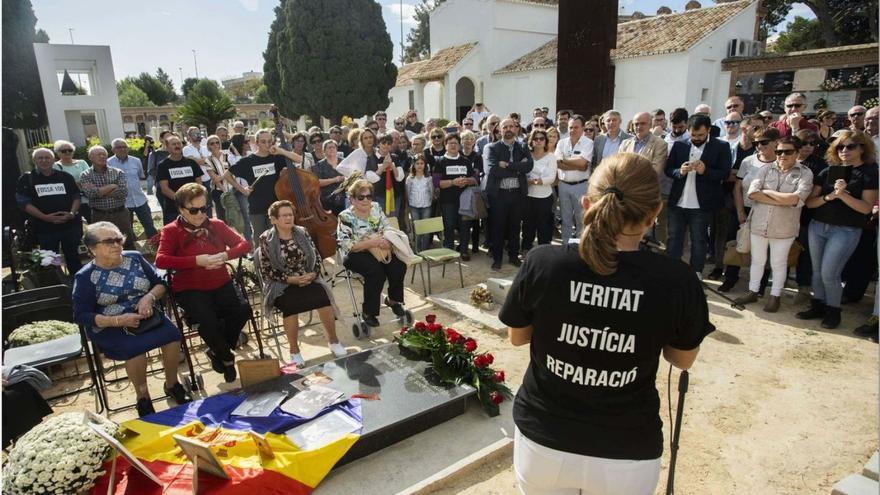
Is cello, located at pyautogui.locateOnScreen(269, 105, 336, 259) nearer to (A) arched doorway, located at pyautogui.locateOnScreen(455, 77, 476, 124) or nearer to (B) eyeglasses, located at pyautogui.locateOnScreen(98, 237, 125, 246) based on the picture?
(B) eyeglasses, located at pyautogui.locateOnScreen(98, 237, 125, 246)

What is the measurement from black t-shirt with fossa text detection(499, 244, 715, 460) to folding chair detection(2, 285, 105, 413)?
3.72 metres

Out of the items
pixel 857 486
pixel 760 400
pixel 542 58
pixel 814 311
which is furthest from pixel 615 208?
pixel 542 58

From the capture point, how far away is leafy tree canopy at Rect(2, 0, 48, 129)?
67.8 ft

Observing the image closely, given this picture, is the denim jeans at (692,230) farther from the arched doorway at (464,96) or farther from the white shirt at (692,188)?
the arched doorway at (464,96)

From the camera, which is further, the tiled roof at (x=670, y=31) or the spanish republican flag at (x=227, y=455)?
the tiled roof at (x=670, y=31)

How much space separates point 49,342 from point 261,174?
334 cm

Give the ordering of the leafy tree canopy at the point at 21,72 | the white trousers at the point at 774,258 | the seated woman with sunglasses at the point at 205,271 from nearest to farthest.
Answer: the seated woman with sunglasses at the point at 205,271
the white trousers at the point at 774,258
the leafy tree canopy at the point at 21,72

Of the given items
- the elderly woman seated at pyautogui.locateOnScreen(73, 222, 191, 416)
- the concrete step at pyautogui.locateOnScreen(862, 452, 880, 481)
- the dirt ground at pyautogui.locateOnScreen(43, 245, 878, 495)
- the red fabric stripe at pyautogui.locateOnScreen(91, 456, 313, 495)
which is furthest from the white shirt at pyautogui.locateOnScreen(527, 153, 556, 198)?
the red fabric stripe at pyautogui.locateOnScreen(91, 456, 313, 495)

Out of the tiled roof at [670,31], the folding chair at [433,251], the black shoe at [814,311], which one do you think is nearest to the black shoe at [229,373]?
the folding chair at [433,251]

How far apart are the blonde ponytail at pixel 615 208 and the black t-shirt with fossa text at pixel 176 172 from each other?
7432 mm

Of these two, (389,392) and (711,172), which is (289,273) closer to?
(389,392)

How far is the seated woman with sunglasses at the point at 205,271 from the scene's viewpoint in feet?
14.6

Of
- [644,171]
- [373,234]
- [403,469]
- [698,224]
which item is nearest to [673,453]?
[644,171]

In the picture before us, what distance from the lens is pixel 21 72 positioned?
2166 centimetres
